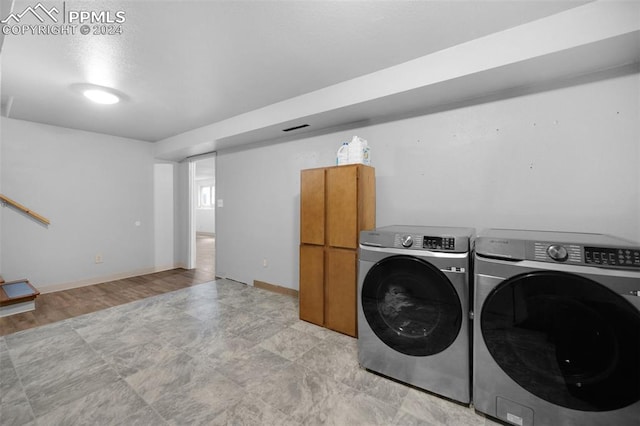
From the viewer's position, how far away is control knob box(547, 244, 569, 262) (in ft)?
4.26

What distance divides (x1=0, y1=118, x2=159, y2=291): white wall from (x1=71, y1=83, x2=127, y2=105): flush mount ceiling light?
188 centimetres

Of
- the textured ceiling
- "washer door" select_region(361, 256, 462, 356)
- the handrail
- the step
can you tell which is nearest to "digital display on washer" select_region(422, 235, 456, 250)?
"washer door" select_region(361, 256, 462, 356)

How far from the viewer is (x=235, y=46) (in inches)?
77.7

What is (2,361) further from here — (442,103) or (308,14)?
(442,103)

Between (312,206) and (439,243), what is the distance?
1405 mm

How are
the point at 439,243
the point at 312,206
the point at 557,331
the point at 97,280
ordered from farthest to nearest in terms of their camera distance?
1. the point at 97,280
2. the point at 312,206
3. the point at 439,243
4. the point at 557,331

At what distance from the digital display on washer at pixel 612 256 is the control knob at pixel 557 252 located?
0.08 m

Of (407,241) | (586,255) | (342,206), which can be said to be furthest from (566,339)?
(342,206)

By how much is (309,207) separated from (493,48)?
1.94 m

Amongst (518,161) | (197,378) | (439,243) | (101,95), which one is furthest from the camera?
(101,95)

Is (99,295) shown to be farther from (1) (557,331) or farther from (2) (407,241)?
(1) (557,331)

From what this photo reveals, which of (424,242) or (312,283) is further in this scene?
(312,283)

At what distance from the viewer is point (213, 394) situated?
5.75 feet

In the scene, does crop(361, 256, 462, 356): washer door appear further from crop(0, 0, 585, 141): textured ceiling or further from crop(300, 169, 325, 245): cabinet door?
crop(0, 0, 585, 141): textured ceiling
